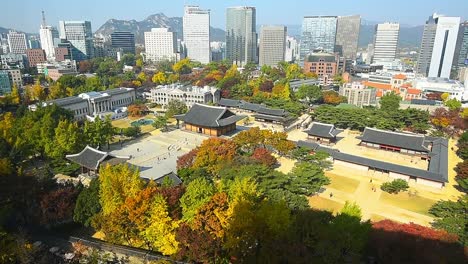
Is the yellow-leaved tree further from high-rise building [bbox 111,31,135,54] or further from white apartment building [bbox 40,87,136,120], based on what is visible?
high-rise building [bbox 111,31,135,54]

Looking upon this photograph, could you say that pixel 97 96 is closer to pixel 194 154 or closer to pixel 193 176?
pixel 194 154

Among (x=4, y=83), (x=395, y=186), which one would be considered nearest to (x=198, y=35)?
(x=4, y=83)

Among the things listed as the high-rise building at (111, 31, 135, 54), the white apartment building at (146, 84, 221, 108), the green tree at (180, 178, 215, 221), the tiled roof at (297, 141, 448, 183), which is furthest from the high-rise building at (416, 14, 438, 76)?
the high-rise building at (111, 31, 135, 54)

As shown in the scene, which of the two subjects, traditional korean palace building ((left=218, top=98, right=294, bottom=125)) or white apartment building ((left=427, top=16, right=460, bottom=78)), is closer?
traditional korean palace building ((left=218, top=98, right=294, bottom=125))

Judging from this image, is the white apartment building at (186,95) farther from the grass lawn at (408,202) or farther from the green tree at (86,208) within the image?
the green tree at (86,208)

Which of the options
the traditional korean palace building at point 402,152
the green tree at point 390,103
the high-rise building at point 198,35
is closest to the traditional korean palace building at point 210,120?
the traditional korean palace building at point 402,152

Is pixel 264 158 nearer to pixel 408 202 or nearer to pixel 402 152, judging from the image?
pixel 408 202
